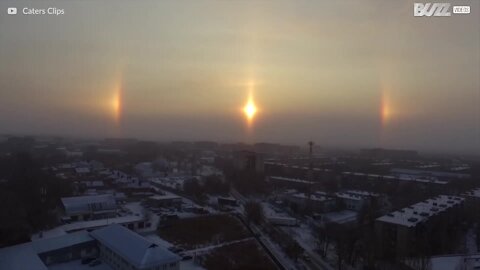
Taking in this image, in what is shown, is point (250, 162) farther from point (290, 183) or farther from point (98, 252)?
point (98, 252)

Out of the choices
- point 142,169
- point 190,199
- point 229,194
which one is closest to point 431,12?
point 190,199

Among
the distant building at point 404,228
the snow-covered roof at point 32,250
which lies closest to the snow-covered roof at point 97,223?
the snow-covered roof at point 32,250

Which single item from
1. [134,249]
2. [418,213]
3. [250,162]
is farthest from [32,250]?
[250,162]

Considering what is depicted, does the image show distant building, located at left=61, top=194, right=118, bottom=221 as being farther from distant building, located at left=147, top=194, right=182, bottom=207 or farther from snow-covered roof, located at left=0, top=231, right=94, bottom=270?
snow-covered roof, located at left=0, top=231, right=94, bottom=270

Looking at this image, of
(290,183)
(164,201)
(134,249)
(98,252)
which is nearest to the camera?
(134,249)

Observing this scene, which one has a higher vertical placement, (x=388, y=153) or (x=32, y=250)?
(x=388, y=153)

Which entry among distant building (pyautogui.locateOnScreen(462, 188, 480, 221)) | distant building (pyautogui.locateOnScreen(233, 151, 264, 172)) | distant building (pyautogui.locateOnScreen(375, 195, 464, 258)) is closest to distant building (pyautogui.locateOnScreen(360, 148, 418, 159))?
distant building (pyautogui.locateOnScreen(233, 151, 264, 172))

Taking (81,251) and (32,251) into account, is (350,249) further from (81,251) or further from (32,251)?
(32,251)

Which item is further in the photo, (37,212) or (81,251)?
(37,212)
